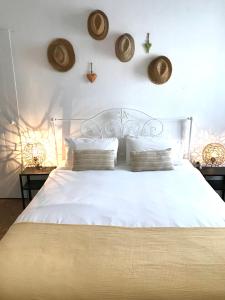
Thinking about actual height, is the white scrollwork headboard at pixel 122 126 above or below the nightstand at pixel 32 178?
above

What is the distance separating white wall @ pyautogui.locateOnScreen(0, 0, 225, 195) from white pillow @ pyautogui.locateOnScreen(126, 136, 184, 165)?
35cm

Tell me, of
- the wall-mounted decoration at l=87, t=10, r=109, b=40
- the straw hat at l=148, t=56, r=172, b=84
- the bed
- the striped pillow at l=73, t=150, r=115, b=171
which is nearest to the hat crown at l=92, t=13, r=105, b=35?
the wall-mounted decoration at l=87, t=10, r=109, b=40

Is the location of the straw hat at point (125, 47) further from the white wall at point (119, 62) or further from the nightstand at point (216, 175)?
the nightstand at point (216, 175)

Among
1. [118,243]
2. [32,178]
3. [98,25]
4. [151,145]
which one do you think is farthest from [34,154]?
[118,243]

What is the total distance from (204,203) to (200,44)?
1770 millimetres

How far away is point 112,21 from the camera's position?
295 centimetres

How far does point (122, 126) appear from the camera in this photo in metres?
3.26

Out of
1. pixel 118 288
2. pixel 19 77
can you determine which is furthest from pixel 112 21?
pixel 118 288

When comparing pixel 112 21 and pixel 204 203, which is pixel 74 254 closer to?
pixel 204 203

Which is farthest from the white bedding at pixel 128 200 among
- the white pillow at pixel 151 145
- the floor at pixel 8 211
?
the floor at pixel 8 211

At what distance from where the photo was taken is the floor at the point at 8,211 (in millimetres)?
2981

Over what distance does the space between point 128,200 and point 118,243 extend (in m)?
0.58

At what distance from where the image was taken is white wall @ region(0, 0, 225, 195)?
292cm

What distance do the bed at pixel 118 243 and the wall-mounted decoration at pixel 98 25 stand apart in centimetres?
157
